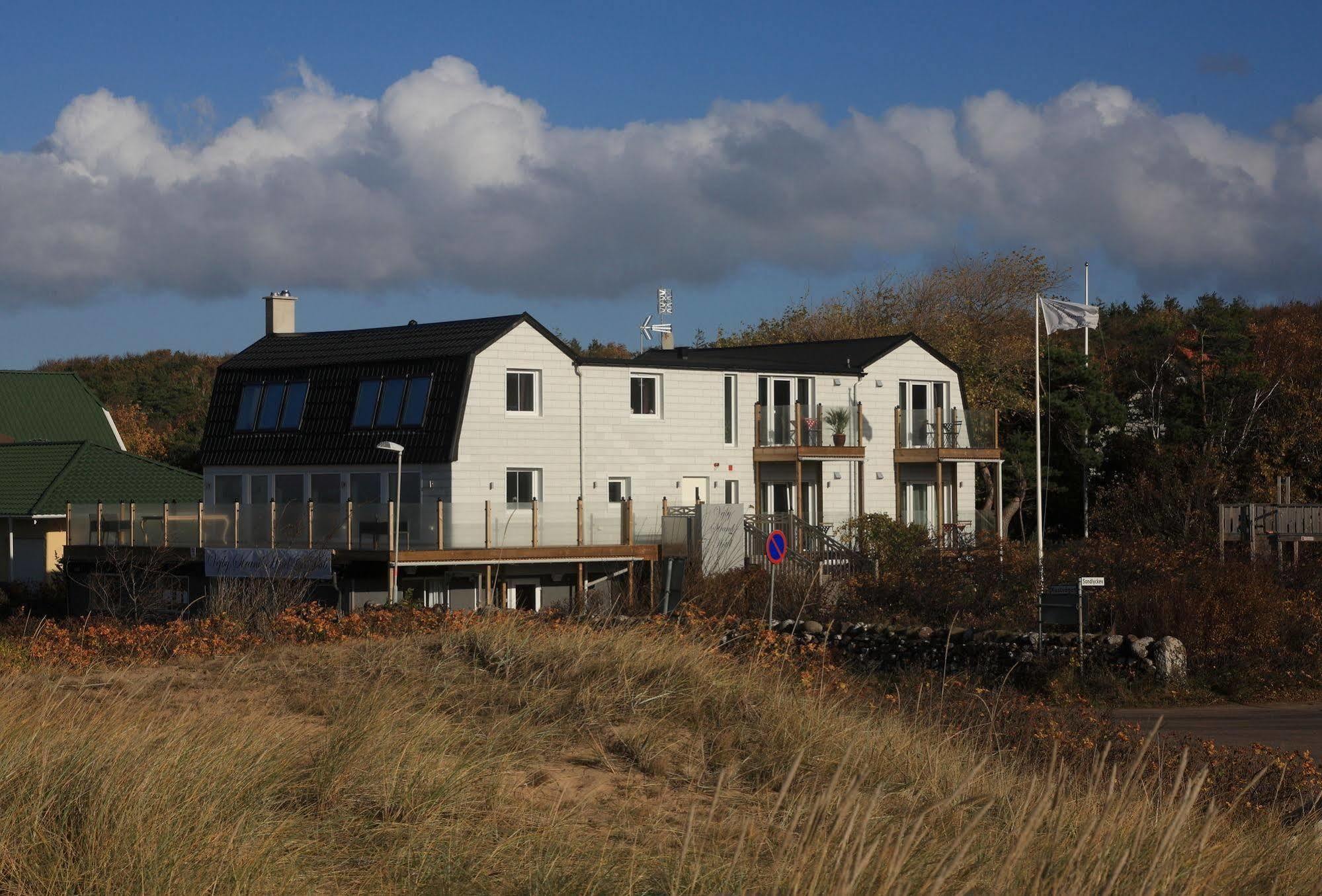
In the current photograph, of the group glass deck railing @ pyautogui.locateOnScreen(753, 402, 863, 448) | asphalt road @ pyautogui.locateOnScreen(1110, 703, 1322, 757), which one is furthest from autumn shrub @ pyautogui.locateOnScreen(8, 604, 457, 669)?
glass deck railing @ pyautogui.locateOnScreen(753, 402, 863, 448)

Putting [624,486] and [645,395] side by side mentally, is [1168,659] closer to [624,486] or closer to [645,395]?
[624,486]

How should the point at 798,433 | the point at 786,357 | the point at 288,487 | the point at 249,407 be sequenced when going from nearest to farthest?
the point at 288,487, the point at 249,407, the point at 798,433, the point at 786,357

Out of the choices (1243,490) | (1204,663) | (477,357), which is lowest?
(1204,663)

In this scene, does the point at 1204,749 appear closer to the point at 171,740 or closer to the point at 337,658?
the point at 337,658

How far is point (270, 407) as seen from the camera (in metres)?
38.1

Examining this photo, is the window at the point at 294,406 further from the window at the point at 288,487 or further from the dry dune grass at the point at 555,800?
the dry dune grass at the point at 555,800

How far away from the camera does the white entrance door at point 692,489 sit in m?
38.5

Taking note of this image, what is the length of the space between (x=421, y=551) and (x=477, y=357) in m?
5.93

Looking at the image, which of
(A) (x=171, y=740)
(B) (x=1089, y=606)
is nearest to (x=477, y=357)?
(B) (x=1089, y=606)

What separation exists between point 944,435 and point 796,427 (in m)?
5.49

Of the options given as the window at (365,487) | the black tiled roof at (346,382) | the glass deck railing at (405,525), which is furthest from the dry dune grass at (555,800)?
the window at (365,487)

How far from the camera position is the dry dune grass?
5.96 metres

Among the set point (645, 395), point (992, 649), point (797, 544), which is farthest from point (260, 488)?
point (992, 649)

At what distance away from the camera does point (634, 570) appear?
3284 cm
